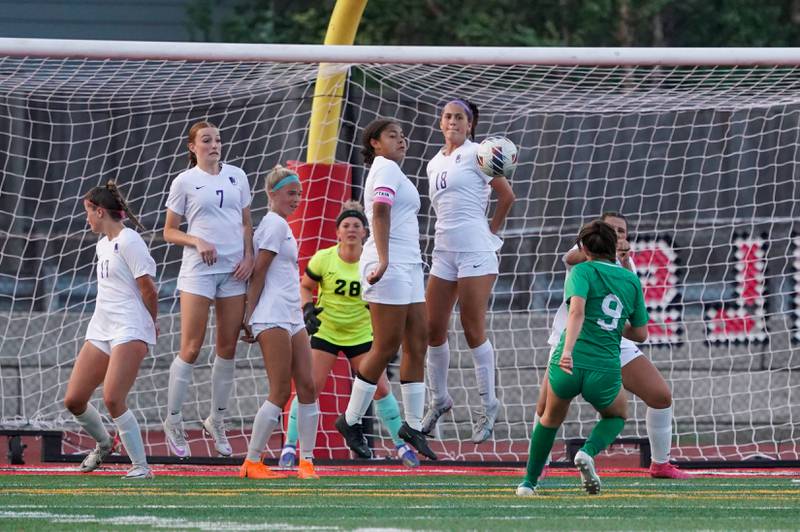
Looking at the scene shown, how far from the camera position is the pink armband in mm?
8992

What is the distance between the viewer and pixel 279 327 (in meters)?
8.91

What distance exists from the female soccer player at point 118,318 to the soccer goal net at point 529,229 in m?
3.06

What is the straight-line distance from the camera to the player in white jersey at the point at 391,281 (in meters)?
9.05

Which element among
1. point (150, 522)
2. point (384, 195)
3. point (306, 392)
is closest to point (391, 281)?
point (384, 195)

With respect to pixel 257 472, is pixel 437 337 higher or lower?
higher

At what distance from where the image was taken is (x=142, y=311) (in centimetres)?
888

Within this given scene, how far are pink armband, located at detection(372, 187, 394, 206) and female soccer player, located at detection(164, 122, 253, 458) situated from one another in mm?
941

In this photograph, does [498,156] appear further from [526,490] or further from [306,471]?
[526,490]

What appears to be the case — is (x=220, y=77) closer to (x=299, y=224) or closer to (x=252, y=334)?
(x=299, y=224)

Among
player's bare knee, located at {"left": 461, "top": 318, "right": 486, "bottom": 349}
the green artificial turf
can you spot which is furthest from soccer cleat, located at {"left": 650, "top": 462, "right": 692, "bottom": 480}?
player's bare knee, located at {"left": 461, "top": 318, "right": 486, "bottom": 349}

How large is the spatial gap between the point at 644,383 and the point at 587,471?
159 cm

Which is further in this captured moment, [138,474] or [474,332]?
[474,332]

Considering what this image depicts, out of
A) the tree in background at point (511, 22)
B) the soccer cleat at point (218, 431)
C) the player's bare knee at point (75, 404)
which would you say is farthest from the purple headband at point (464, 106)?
the tree in background at point (511, 22)

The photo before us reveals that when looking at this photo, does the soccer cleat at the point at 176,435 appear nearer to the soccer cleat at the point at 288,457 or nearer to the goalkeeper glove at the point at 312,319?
the soccer cleat at the point at 288,457
